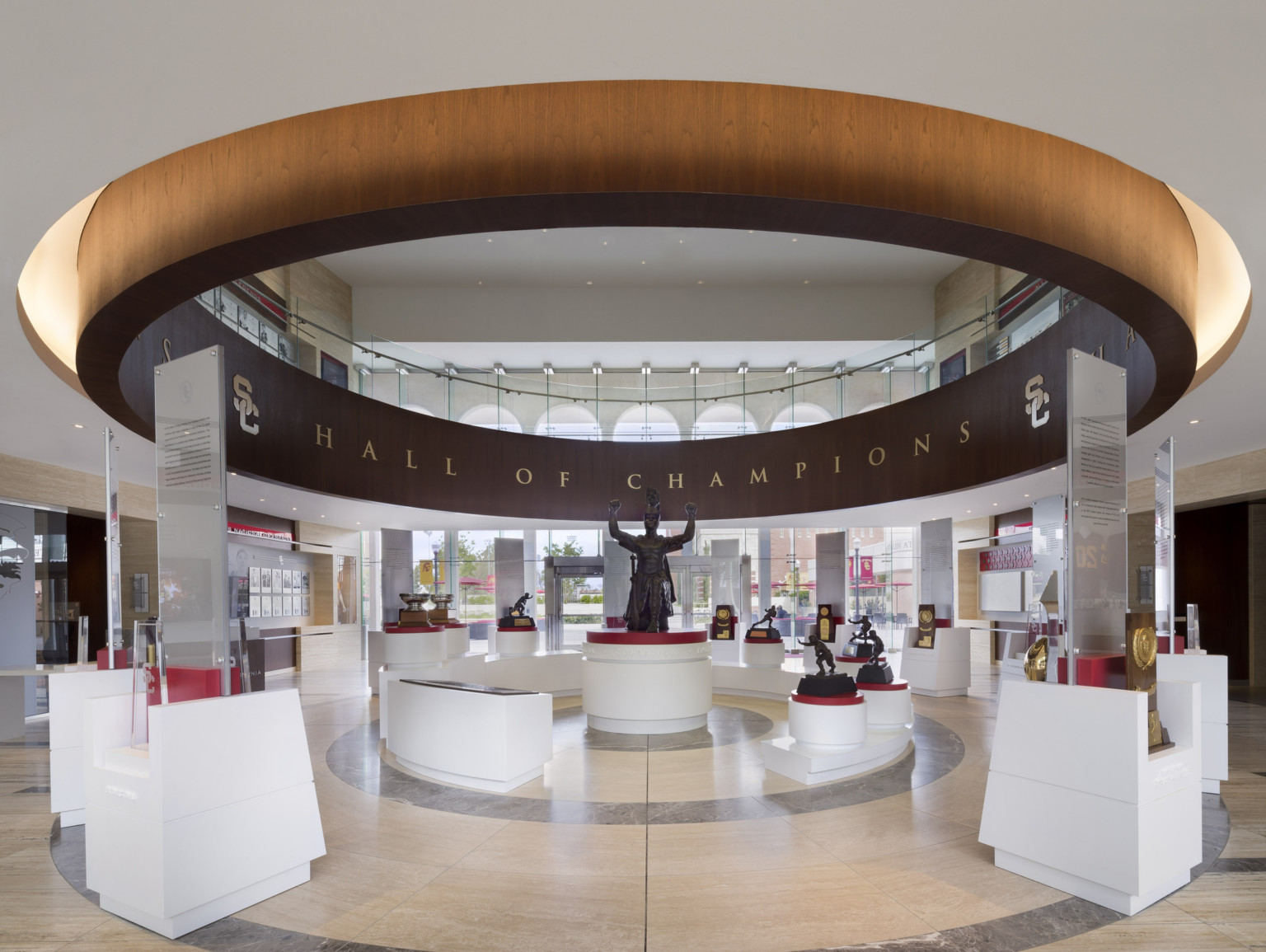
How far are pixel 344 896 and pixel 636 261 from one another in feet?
48.0

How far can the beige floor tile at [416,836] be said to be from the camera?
5312mm

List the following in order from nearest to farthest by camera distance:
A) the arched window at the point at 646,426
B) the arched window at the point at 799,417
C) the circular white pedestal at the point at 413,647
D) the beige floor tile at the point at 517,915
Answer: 1. the beige floor tile at the point at 517,915
2. the circular white pedestal at the point at 413,647
3. the arched window at the point at 799,417
4. the arched window at the point at 646,426

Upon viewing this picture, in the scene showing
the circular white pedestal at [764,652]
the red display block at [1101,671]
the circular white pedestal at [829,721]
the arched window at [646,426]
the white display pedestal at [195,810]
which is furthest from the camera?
the arched window at [646,426]

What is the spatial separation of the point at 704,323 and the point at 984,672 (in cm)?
975

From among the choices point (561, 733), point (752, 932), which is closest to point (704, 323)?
point (561, 733)

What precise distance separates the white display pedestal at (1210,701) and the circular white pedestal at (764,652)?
297 inches

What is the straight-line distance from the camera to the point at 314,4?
2990 mm

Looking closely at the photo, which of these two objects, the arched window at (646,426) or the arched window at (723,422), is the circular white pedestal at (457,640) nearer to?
the arched window at (646,426)

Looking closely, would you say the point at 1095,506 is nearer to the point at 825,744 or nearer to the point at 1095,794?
the point at 1095,794

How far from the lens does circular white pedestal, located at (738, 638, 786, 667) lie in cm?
1438

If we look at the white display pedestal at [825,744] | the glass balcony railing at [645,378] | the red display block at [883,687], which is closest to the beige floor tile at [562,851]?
the white display pedestal at [825,744]

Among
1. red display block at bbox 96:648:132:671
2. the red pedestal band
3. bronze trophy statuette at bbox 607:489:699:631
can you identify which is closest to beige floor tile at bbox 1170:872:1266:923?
the red pedestal band

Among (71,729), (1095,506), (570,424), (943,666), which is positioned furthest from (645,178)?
(570,424)

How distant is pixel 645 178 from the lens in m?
4.55
